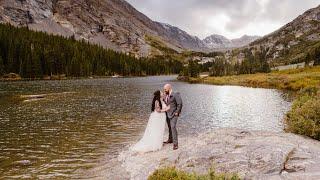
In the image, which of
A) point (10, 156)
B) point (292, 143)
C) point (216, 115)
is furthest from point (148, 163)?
point (216, 115)

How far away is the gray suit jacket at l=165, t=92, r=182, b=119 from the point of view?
24750 millimetres

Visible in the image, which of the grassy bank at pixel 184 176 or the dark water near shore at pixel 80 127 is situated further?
the dark water near shore at pixel 80 127

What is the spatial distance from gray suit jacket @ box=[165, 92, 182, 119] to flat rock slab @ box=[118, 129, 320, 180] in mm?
2341

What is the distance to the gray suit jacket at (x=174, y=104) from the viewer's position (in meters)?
24.8

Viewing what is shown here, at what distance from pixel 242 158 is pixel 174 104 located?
7.38 metres

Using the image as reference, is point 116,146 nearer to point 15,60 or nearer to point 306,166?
point 306,166

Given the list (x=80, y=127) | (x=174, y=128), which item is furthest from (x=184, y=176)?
(x=80, y=127)

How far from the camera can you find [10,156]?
28.1 metres

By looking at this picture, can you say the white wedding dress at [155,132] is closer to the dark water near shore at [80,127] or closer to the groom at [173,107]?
the groom at [173,107]

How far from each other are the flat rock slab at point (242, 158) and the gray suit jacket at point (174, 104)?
234cm

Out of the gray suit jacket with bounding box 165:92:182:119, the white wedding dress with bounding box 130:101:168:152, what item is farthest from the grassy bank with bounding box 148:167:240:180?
the white wedding dress with bounding box 130:101:168:152

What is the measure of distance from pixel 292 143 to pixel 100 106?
44665 millimetres

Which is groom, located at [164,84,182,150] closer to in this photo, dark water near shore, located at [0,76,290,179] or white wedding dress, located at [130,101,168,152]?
white wedding dress, located at [130,101,168,152]

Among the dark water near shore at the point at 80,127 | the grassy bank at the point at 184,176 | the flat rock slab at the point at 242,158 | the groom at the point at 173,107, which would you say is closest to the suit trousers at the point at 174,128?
the groom at the point at 173,107
